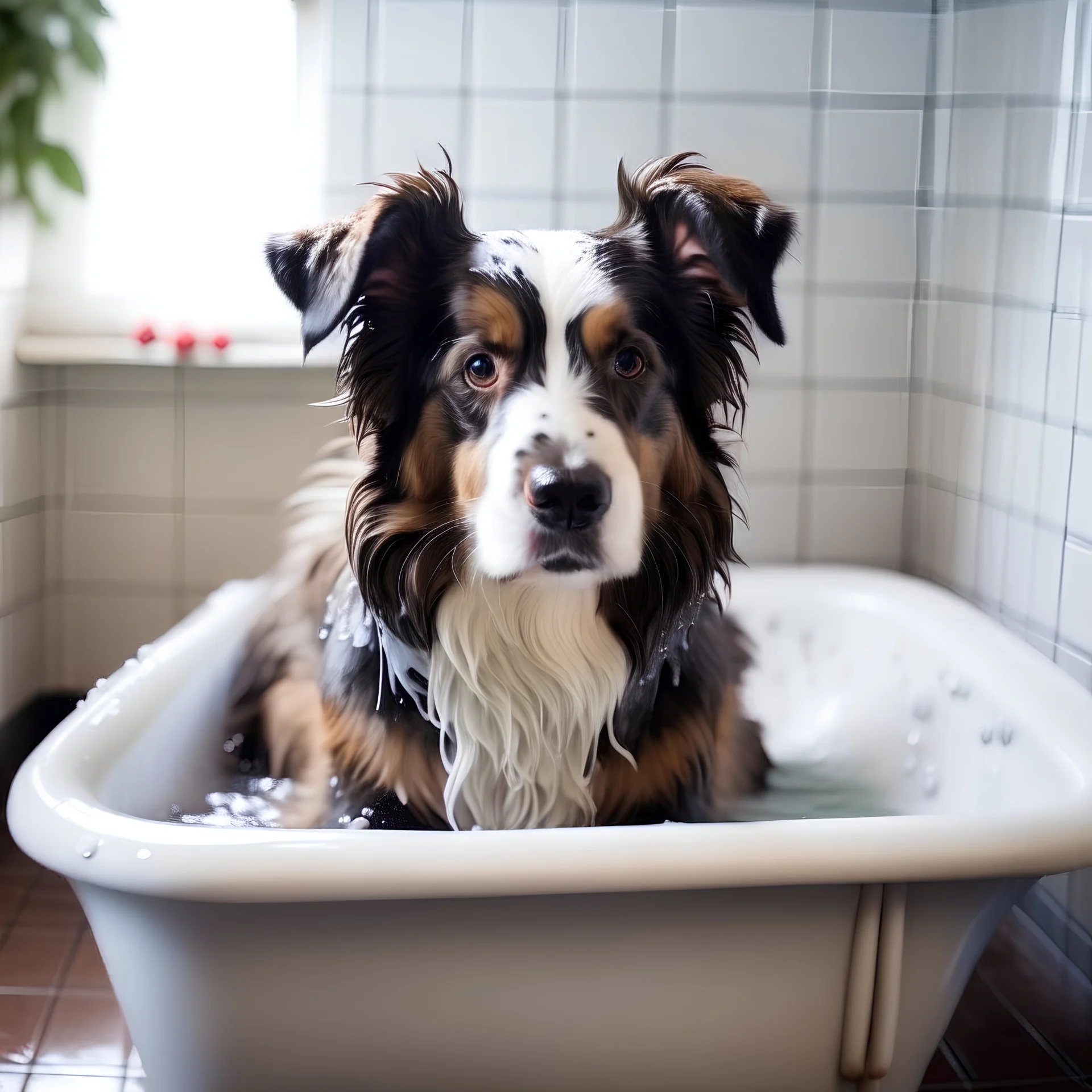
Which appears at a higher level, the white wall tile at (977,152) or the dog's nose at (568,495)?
the white wall tile at (977,152)

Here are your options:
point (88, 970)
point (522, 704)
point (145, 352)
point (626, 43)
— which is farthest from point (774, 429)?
point (88, 970)

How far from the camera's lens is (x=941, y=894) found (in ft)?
3.11

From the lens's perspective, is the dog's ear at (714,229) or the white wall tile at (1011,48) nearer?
the dog's ear at (714,229)

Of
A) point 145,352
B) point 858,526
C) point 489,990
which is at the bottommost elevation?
point 489,990

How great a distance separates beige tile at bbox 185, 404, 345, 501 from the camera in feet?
5.57

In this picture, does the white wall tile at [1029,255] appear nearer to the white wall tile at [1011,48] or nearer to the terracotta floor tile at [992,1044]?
the white wall tile at [1011,48]

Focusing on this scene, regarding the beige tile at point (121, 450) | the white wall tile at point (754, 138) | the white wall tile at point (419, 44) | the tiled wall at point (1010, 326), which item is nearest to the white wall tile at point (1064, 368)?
the tiled wall at point (1010, 326)

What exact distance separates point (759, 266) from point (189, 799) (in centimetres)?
83

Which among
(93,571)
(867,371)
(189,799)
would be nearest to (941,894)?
(189,799)

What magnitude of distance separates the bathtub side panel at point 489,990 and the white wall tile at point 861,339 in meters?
0.91

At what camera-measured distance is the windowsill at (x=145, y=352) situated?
1.63 metres

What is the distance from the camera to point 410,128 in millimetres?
1509

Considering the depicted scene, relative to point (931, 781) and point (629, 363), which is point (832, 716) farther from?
point (629, 363)

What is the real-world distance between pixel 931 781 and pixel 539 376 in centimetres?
76
